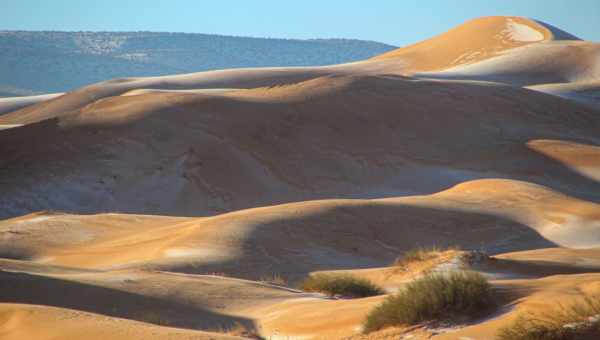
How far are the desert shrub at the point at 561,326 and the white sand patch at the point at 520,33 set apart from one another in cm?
6827

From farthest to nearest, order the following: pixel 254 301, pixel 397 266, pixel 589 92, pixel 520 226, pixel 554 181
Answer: pixel 589 92 < pixel 554 181 < pixel 520 226 < pixel 397 266 < pixel 254 301

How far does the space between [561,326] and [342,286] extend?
683 cm

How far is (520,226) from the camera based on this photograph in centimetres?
2497

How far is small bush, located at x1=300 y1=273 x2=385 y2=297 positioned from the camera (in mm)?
13977

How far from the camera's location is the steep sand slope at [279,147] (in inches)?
1226

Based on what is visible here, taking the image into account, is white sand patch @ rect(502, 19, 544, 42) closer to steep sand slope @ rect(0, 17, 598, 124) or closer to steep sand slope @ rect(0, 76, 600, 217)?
steep sand slope @ rect(0, 17, 598, 124)

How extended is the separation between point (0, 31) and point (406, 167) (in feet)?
554

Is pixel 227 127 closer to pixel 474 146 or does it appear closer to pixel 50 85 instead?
pixel 474 146

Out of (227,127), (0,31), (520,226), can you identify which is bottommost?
(520,226)

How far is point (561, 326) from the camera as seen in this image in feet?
24.2

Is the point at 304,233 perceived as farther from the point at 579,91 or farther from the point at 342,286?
the point at 579,91

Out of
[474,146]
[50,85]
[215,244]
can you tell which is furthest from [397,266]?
[50,85]

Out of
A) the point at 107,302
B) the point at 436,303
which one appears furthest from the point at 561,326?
the point at 107,302

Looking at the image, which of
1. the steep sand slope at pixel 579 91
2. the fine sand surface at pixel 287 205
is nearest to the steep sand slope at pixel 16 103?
the fine sand surface at pixel 287 205
